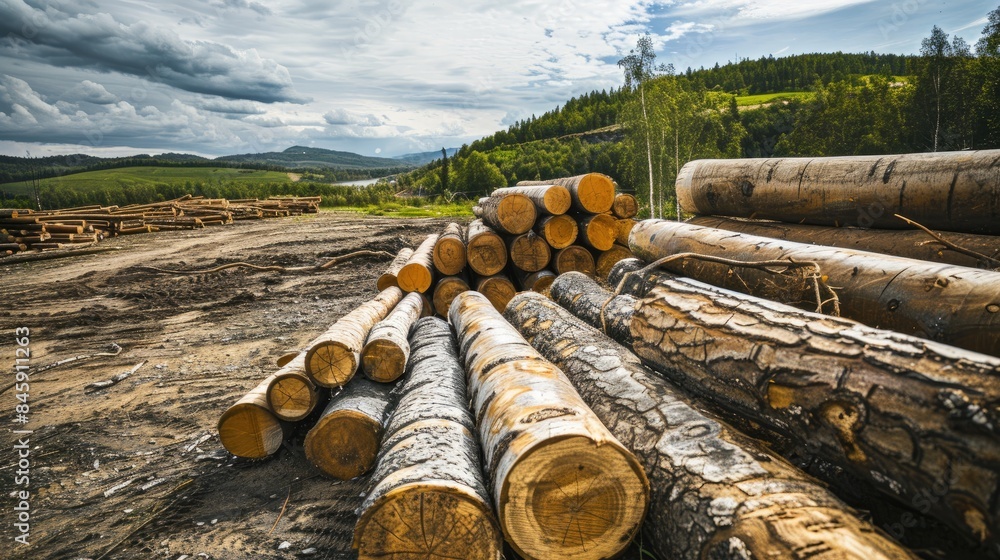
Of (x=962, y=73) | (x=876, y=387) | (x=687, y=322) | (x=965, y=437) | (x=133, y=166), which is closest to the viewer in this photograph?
(x=965, y=437)

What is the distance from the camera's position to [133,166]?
11775 cm

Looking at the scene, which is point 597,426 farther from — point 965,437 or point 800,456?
point 965,437

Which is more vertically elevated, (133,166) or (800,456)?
(133,166)

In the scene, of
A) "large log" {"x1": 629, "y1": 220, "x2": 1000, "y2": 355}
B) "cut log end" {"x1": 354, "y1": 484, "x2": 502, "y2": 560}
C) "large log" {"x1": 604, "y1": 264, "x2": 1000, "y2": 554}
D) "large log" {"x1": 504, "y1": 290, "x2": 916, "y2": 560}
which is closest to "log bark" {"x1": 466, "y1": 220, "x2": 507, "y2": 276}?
"large log" {"x1": 629, "y1": 220, "x2": 1000, "y2": 355}

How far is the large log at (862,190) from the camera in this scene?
349cm

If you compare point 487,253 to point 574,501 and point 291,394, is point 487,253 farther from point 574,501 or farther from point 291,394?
point 574,501

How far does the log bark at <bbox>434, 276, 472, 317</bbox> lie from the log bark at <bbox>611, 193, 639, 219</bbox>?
2.61m

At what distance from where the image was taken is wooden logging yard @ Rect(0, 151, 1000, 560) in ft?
6.02

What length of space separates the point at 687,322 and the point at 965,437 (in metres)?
1.42

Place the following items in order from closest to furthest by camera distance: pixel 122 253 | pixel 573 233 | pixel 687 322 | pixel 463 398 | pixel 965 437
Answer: pixel 965 437, pixel 687 322, pixel 463 398, pixel 573 233, pixel 122 253

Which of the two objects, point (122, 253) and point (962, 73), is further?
point (962, 73)

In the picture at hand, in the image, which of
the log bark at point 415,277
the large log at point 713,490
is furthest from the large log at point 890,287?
the log bark at point 415,277

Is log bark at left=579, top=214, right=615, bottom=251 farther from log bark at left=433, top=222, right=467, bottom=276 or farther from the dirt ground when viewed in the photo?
the dirt ground

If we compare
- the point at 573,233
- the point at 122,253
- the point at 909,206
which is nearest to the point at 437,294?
the point at 573,233
